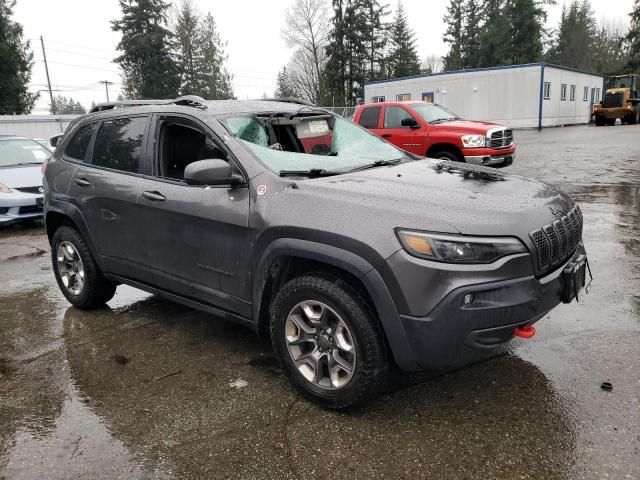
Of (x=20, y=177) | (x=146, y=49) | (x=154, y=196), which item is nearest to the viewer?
(x=154, y=196)

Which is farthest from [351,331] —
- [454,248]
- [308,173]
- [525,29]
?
[525,29]

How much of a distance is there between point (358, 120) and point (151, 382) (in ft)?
32.1

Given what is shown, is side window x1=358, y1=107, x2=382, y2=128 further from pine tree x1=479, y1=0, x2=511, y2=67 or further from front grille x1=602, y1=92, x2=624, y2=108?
pine tree x1=479, y1=0, x2=511, y2=67

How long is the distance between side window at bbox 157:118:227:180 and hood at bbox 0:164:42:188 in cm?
633

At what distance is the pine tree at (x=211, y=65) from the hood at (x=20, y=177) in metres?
46.8

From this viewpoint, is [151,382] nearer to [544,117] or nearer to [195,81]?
[544,117]

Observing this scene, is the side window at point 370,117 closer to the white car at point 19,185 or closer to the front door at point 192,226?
the white car at point 19,185

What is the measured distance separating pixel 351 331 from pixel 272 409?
2.41 ft

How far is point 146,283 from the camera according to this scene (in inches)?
159

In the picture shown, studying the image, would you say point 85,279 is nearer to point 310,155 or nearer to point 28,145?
point 310,155

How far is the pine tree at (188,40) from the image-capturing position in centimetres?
5388

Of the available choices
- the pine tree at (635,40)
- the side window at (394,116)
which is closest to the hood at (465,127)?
the side window at (394,116)

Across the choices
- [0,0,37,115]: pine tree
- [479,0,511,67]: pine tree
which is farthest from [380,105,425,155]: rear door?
[479,0,511,67]: pine tree

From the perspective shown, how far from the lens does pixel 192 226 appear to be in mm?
3488
